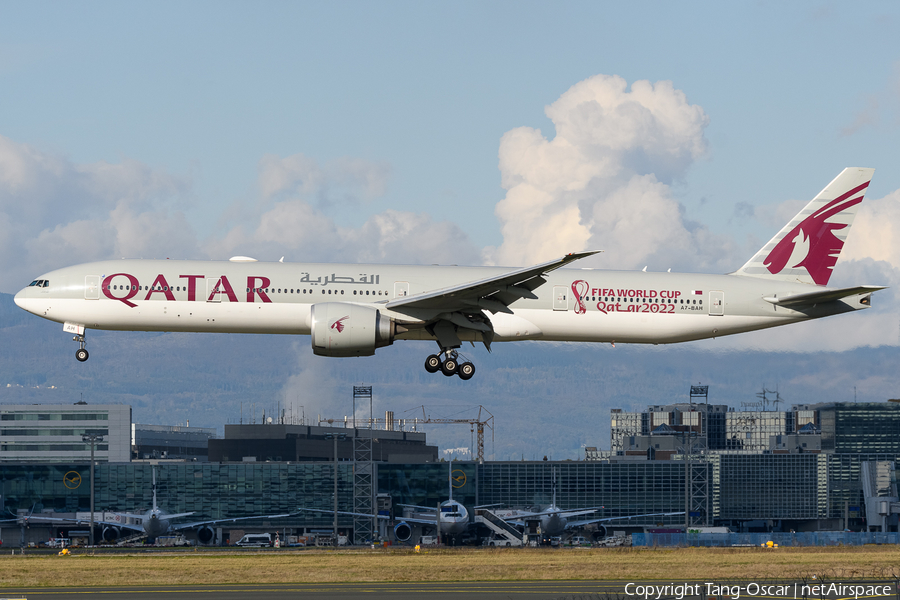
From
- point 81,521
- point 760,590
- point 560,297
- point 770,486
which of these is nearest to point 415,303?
point 560,297

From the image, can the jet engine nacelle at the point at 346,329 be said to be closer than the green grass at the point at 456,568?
Yes

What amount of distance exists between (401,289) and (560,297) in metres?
6.27

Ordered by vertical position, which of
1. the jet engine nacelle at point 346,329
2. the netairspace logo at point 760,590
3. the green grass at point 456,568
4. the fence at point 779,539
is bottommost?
the fence at point 779,539

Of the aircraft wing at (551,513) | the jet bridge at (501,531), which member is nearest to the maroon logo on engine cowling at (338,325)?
the jet bridge at (501,531)

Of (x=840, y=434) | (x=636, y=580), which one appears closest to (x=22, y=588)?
(x=636, y=580)

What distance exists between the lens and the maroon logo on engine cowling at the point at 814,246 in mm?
48375

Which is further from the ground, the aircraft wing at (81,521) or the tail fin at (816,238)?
the tail fin at (816,238)

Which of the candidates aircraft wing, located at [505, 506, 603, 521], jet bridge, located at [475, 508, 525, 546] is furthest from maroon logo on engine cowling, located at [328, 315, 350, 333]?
aircraft wing, located at [505, 506, 603, 521]

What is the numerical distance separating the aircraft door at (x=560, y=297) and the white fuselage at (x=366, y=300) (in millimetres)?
39

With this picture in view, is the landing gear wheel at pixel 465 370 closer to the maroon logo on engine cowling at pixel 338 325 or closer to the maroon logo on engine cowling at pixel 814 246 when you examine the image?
the maroon logo on engine cowling at pixel 338 325

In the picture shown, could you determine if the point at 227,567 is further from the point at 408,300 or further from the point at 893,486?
the point at 893,486

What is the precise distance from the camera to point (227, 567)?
158ft

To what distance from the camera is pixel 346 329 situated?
135ft

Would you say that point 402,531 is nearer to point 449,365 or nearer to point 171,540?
point 171,540
